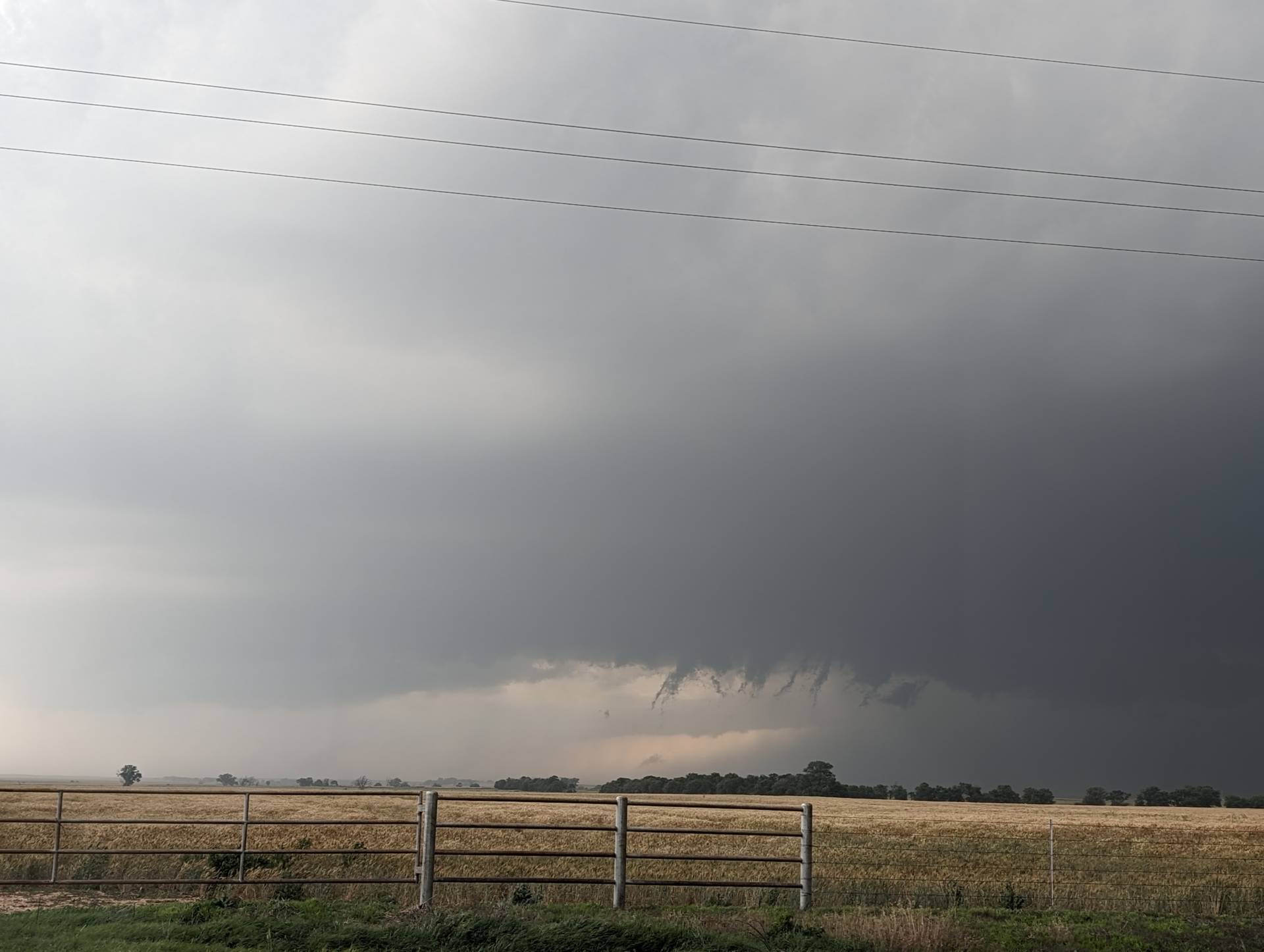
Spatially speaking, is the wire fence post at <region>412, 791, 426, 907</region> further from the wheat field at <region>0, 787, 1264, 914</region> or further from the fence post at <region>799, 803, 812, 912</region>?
the fence post at <region>799, 803, 812, 912</region>

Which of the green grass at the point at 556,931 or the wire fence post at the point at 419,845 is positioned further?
the wire fence post at the point at 419,845

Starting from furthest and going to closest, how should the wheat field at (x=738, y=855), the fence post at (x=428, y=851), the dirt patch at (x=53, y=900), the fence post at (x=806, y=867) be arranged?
the wheat field at (x=738, y=855)
the fence post at (x=806, y=867)
the fence post at (x=428, y=851)
the dirt patch at (x=53, y=900)

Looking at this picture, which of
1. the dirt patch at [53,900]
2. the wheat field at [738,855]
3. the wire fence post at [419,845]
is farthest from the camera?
the wheat field at [738,855]

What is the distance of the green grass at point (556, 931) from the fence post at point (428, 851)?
1.63 ft

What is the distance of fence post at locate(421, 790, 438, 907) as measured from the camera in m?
14.0

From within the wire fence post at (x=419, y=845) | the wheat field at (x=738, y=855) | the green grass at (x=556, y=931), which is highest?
the wire fence post at (x=419, y=845)

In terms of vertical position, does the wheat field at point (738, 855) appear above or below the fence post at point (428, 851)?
below

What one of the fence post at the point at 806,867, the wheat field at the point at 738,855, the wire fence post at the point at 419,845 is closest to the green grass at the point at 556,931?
the wire fence post at the point at 419,845

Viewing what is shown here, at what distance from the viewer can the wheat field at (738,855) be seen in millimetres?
16922

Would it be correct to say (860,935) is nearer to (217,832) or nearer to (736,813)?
(217,832)

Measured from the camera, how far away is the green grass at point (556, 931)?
1113 cm

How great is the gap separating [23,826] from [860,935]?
28.1 meters

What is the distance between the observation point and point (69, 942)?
10922 millimetres

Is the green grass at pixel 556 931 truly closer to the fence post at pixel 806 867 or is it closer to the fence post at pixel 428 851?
the fence post at pixel 428 851
